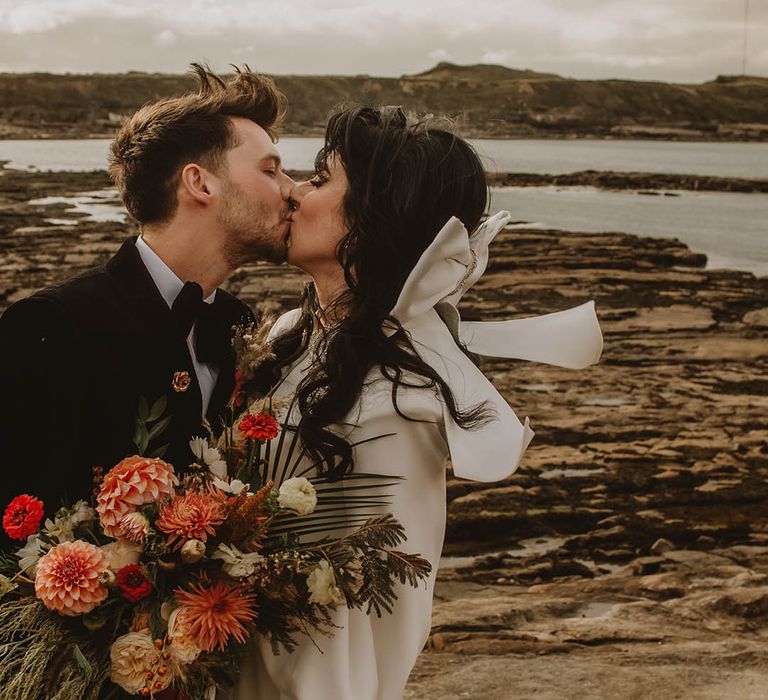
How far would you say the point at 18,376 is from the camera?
2742 millimetres

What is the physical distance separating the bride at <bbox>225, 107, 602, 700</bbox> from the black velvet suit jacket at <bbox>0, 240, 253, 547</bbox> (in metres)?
0.35

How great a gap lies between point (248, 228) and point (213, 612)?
5.69 ft

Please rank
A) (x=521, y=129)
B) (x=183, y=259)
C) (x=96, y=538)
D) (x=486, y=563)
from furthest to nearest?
(x=521, y=129), (x=486, y=563), (x=183, y=259), (x=96, y=538)

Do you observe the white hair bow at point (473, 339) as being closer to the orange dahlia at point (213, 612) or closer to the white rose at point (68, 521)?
the orange dahlia at point (213, 612)

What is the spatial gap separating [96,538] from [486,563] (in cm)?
515

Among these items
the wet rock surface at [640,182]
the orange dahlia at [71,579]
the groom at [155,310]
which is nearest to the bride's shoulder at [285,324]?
the groom at [155,310]

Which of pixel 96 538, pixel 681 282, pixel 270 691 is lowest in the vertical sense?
pixel 681 282

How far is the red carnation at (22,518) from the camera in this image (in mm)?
2275

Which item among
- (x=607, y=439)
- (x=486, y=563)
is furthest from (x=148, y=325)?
(x=607, y=439)

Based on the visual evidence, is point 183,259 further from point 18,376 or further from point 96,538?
point 96,538

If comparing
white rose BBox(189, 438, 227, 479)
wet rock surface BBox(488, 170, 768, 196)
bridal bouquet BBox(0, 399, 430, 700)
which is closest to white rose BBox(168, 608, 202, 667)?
bridal bouquet BBox(0, 399, 430, 700)

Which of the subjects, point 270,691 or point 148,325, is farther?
point 148,325

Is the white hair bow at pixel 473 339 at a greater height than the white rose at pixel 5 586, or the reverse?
the white hair bow at pixel 473 339

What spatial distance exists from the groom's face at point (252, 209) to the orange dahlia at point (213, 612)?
61.1 inches
